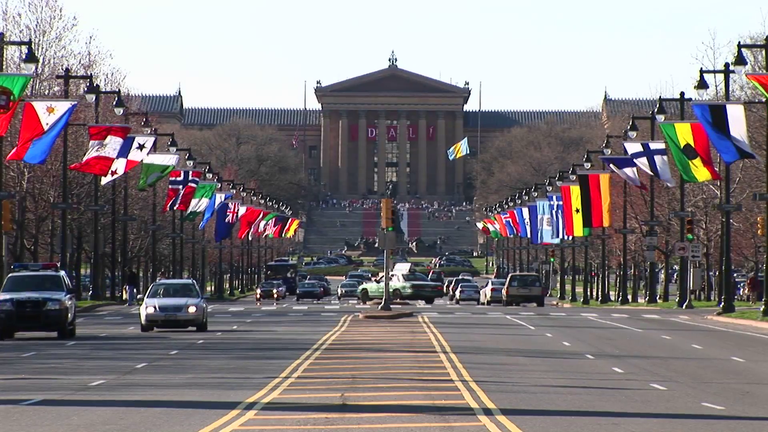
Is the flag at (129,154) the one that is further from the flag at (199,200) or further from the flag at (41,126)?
the flag at (199,200)

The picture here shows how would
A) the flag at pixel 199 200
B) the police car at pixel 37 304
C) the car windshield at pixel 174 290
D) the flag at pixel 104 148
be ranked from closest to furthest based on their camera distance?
the police car at pixel 37 304 → the car windshield at pixel 174 290 → the flag at pixel 104 148 → the flag at pixel 199 200

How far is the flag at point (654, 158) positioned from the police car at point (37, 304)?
2532cm

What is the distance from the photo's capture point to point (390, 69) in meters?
199

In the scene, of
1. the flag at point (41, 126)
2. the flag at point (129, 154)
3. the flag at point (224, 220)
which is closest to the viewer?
the flag at point (41, 126)

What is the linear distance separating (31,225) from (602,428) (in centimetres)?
5674

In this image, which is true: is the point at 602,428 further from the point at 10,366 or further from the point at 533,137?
the point at 533,137

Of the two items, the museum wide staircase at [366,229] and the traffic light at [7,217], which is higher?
the museum wide staircase at [366,229]

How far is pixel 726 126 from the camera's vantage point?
4288 cm

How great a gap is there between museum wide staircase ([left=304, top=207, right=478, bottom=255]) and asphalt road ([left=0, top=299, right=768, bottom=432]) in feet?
387

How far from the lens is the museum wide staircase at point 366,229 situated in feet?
527

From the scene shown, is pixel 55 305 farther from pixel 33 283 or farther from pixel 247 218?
pixel 247 218

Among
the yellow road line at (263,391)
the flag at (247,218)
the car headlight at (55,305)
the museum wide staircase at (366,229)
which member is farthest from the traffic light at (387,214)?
the museum wide staircase at (366,229)

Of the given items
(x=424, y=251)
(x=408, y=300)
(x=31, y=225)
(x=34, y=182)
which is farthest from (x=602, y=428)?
(x=424, y=251)

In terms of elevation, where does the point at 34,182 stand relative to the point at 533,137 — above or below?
below
